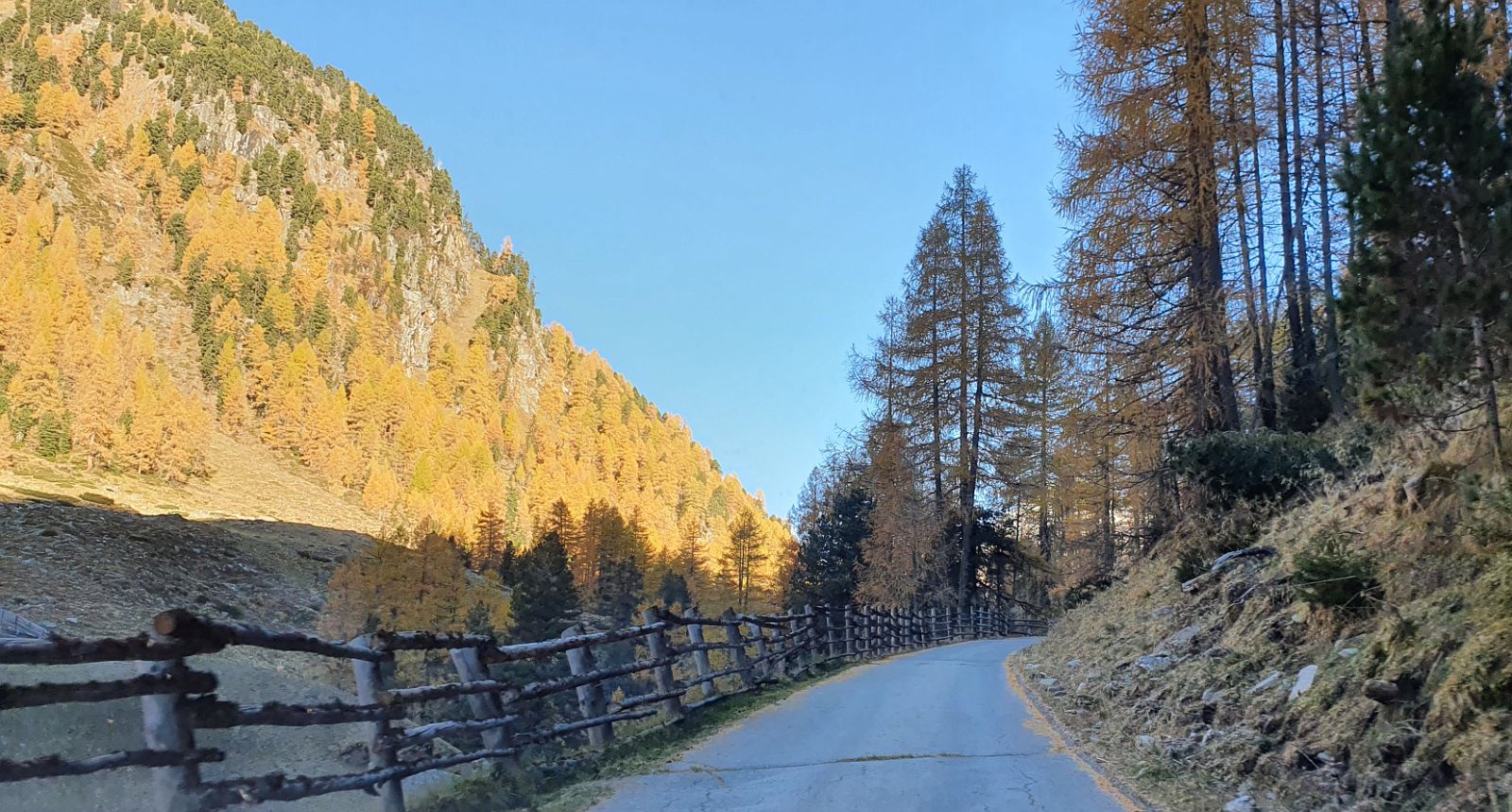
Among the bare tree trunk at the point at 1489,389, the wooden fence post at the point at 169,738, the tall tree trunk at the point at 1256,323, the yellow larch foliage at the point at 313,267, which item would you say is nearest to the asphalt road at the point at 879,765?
the wooden fence post at the point at 169,738

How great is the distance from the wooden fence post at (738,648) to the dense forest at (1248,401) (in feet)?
14.9

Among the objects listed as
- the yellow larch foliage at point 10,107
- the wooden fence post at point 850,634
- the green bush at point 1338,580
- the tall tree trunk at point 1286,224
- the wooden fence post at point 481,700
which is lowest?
the wooden fence post at point 850,634

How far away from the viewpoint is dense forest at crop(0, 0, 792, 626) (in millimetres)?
88125

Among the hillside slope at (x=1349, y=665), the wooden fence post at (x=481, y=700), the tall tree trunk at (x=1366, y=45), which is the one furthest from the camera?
the tall tree trunk at (x=1366, y=45)

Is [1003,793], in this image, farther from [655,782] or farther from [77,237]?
[77,237]

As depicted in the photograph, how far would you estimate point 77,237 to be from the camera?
5551 inches

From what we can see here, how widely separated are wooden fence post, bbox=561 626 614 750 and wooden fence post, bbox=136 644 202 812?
4.34m

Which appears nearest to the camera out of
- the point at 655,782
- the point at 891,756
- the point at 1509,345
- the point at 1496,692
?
the point at 1496,692

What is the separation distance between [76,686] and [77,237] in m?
174

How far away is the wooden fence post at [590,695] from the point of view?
8.54 meters

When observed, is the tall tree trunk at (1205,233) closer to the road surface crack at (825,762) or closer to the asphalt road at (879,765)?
the asphalt road at (879,765)

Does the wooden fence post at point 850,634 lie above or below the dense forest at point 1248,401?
below

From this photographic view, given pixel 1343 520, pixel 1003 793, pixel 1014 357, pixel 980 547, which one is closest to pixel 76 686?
pixel 1003 793

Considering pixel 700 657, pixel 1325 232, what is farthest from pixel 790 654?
pixel 1325 232
